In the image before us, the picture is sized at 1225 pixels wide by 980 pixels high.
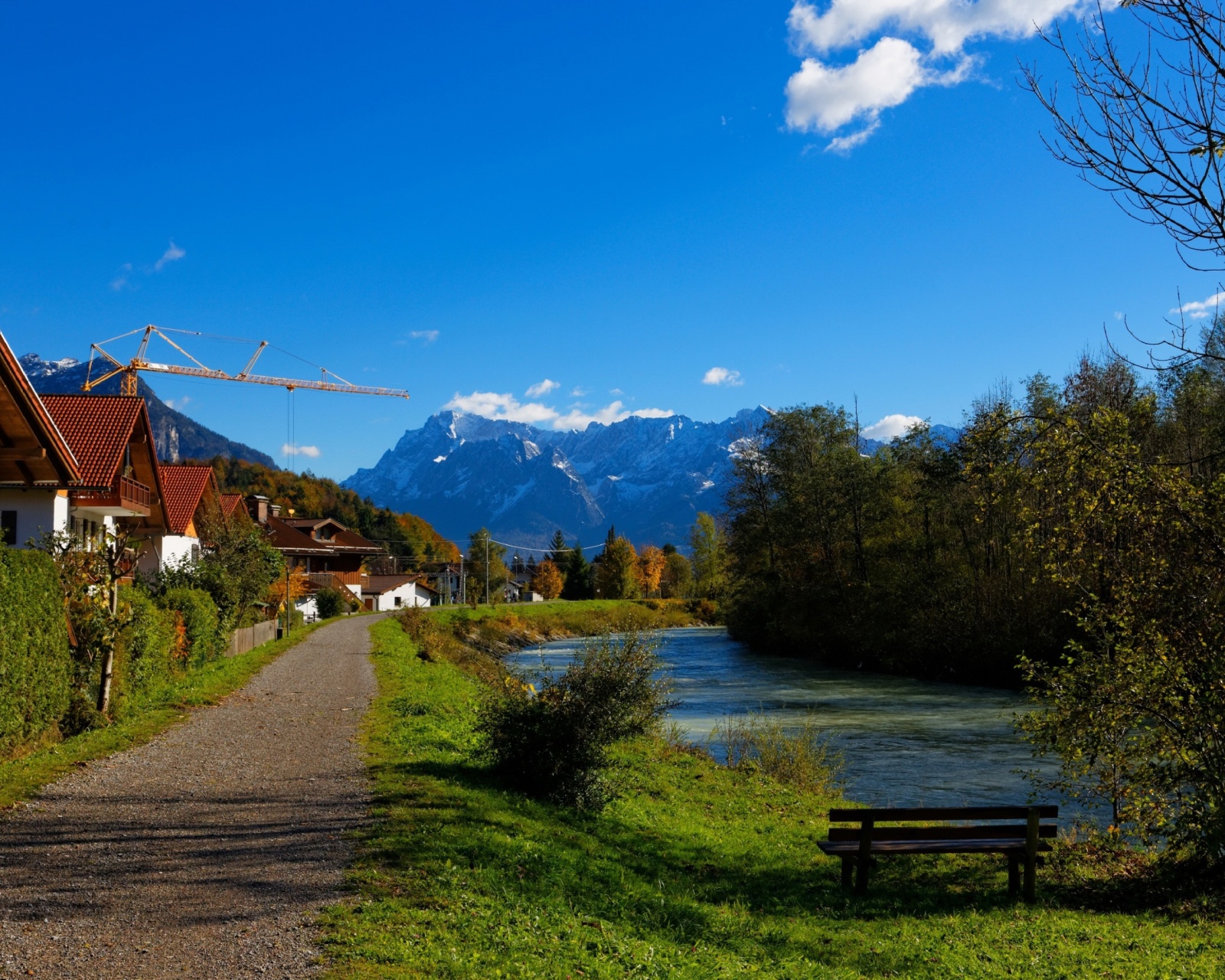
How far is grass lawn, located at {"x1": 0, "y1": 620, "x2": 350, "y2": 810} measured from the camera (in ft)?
37.5

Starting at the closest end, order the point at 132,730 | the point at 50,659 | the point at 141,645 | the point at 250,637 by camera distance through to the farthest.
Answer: the point at 50,659
the point at 132,730
the point at 141,645
the point at 250,637

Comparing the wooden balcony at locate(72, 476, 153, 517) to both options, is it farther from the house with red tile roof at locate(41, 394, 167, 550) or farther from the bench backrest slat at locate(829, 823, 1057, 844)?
the bench backrest slat at locate(829, 823, 1057, 844)

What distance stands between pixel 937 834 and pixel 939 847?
328mm

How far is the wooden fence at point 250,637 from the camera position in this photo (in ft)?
106

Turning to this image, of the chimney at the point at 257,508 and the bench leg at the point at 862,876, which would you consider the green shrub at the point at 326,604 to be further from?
the bench leg at the point at 862,876

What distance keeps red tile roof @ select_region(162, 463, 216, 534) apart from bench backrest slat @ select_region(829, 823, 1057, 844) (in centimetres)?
3632

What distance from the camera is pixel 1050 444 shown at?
10.8m

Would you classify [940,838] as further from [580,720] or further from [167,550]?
[167,550]

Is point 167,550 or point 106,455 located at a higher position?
point 106,455

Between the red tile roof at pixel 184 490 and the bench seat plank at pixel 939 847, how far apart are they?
36.5 metres

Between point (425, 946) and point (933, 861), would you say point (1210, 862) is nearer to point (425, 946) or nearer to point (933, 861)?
point (933, 861)

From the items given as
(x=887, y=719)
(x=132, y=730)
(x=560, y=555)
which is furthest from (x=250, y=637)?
(x=560, y=555)

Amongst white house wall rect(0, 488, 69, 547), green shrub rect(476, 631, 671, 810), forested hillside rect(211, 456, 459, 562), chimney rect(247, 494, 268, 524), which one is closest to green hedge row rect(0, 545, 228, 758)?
green shrub rect(476, 631, 671, 810)

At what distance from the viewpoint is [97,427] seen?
1177 inches
